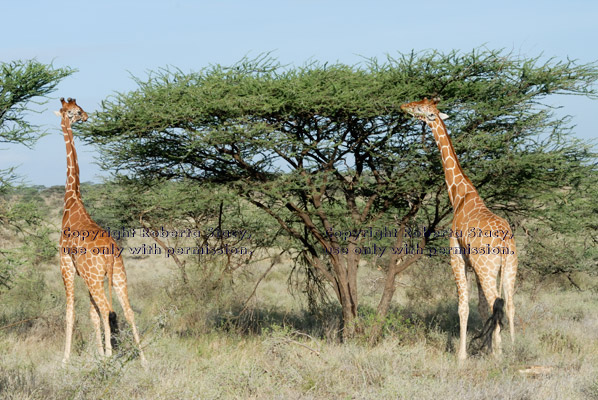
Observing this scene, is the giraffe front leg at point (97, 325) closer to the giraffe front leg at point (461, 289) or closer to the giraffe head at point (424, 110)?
the giraffe front leg at point (461, 289)

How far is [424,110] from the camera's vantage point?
8.72m

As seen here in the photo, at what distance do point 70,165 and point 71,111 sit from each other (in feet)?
2.49

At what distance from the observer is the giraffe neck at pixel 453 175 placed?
839cm

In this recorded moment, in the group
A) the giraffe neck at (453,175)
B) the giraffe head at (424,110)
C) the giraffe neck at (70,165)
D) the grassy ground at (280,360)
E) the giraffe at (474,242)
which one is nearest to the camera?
the grassy ground at (280,360)

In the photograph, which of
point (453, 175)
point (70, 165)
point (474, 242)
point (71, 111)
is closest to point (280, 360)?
point (474, 242)

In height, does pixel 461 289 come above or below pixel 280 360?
above

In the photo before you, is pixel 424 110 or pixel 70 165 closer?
pixel 424 110

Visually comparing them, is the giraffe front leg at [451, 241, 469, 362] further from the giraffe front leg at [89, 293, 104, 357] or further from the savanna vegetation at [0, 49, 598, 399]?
the giraffe front leg at [89, 293, 104, 357]

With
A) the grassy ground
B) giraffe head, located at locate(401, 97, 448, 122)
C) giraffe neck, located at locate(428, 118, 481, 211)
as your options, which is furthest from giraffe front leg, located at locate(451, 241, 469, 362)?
giraffe head, located at locate(401, 97, 448, 122)

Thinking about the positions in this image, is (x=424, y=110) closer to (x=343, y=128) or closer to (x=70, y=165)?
(x=343, y=128)

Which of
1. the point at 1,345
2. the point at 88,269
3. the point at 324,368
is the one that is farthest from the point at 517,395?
the point at 1,345

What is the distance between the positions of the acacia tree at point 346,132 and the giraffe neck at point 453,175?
1.99 ft

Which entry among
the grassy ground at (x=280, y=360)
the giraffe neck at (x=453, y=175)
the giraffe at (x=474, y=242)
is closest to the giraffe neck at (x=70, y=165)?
the grassy ground at (x=280, y=360)

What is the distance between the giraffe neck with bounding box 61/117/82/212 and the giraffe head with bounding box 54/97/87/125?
0.06 metres
